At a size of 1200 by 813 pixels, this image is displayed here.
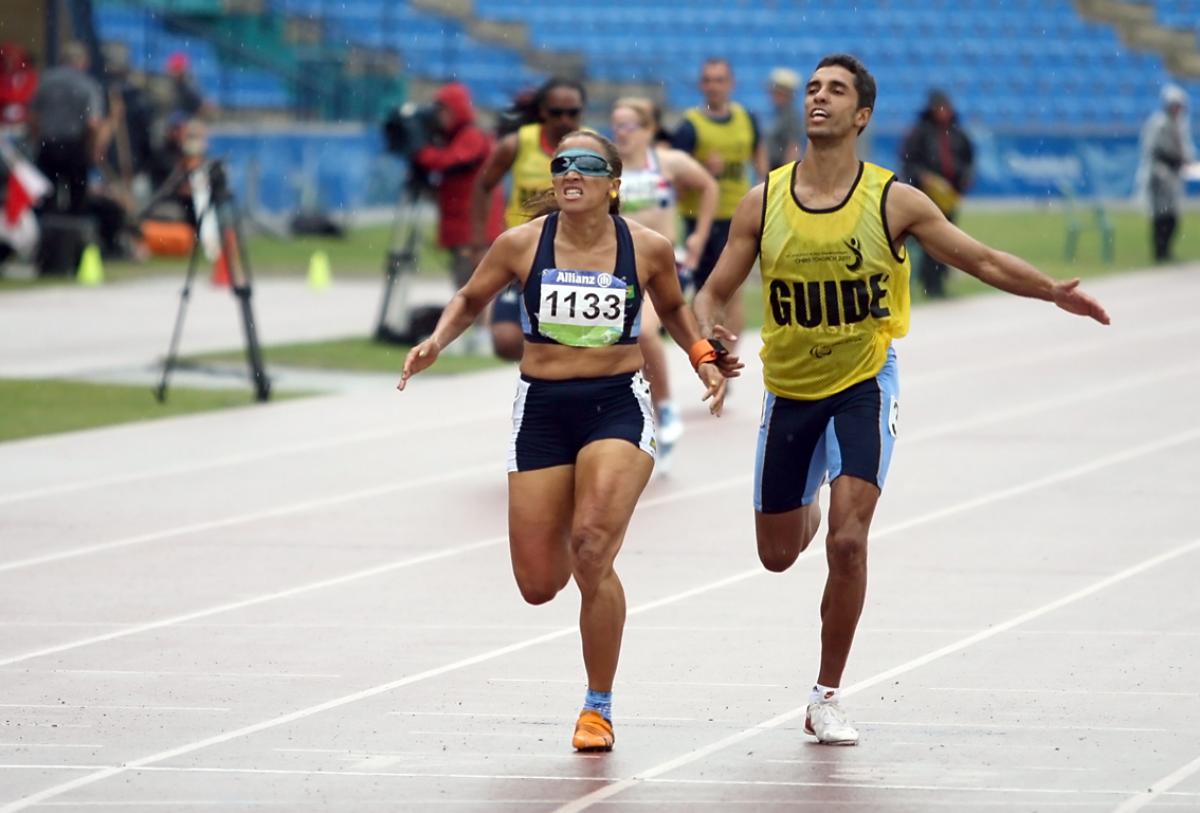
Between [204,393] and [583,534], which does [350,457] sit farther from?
[583,534]

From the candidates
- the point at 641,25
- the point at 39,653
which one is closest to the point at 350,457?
the point at 39,653

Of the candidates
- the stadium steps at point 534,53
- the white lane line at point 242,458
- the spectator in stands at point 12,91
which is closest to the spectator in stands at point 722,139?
the white lane line at point 242,458

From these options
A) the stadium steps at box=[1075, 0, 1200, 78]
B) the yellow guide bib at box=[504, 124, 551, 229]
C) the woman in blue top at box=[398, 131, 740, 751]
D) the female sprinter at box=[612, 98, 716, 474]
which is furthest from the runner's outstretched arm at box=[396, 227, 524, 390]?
the stadium steps at box=[1075, 0, 1200, 78]

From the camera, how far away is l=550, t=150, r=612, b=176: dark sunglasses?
7.43 metres

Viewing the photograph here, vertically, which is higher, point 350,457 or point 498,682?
point 498,682

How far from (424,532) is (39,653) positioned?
3.09 m

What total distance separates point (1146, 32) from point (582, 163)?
4204 cm

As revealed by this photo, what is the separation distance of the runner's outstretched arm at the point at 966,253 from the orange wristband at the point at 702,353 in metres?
0.70

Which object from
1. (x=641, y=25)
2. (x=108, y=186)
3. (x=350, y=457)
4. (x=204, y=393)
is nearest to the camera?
(x=350, y=457)

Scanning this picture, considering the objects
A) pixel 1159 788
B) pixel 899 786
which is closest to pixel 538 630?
pixel 899 786

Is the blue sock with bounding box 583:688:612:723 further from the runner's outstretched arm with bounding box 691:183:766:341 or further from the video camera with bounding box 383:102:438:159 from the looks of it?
the video camera with bounding box 383:102:438:159

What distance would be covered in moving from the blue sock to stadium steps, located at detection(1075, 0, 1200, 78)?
41.5m

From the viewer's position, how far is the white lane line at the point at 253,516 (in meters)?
10.7

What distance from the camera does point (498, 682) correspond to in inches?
319
